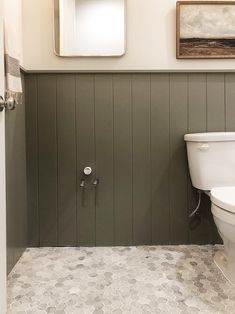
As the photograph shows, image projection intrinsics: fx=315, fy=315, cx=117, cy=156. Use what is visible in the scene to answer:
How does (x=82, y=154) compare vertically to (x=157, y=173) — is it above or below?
above

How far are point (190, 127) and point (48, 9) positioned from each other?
1117 millimetres

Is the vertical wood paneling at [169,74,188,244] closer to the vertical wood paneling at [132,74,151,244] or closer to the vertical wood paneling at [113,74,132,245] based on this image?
the vertical wood paneling at [132,74,151,244]

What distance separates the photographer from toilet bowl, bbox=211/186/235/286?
1.42 metres

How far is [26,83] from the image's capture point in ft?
6.30

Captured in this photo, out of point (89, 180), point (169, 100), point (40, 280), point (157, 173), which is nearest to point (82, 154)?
point (89, 180)

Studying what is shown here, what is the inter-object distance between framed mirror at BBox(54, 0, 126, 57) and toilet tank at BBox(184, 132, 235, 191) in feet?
2.37

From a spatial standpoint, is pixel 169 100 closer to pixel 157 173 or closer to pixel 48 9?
pixel 157 173

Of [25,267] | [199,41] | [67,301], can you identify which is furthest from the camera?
[199,41]

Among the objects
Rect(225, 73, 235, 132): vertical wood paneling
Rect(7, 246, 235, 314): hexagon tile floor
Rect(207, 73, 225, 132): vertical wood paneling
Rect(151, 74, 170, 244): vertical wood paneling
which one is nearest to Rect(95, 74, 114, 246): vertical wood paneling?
Rect(7, 246, 235, 314): hexagon tile floor

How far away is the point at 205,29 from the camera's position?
1.87 metres

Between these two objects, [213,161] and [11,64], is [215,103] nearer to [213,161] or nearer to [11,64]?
[213,161]

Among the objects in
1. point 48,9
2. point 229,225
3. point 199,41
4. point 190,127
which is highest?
point 48,9

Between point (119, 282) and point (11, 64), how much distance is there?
1180 mm

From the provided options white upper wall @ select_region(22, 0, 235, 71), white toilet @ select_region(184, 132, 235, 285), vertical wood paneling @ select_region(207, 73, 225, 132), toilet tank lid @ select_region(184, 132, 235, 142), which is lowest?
white toilet @ select_region(184, 132, 235, 285)
